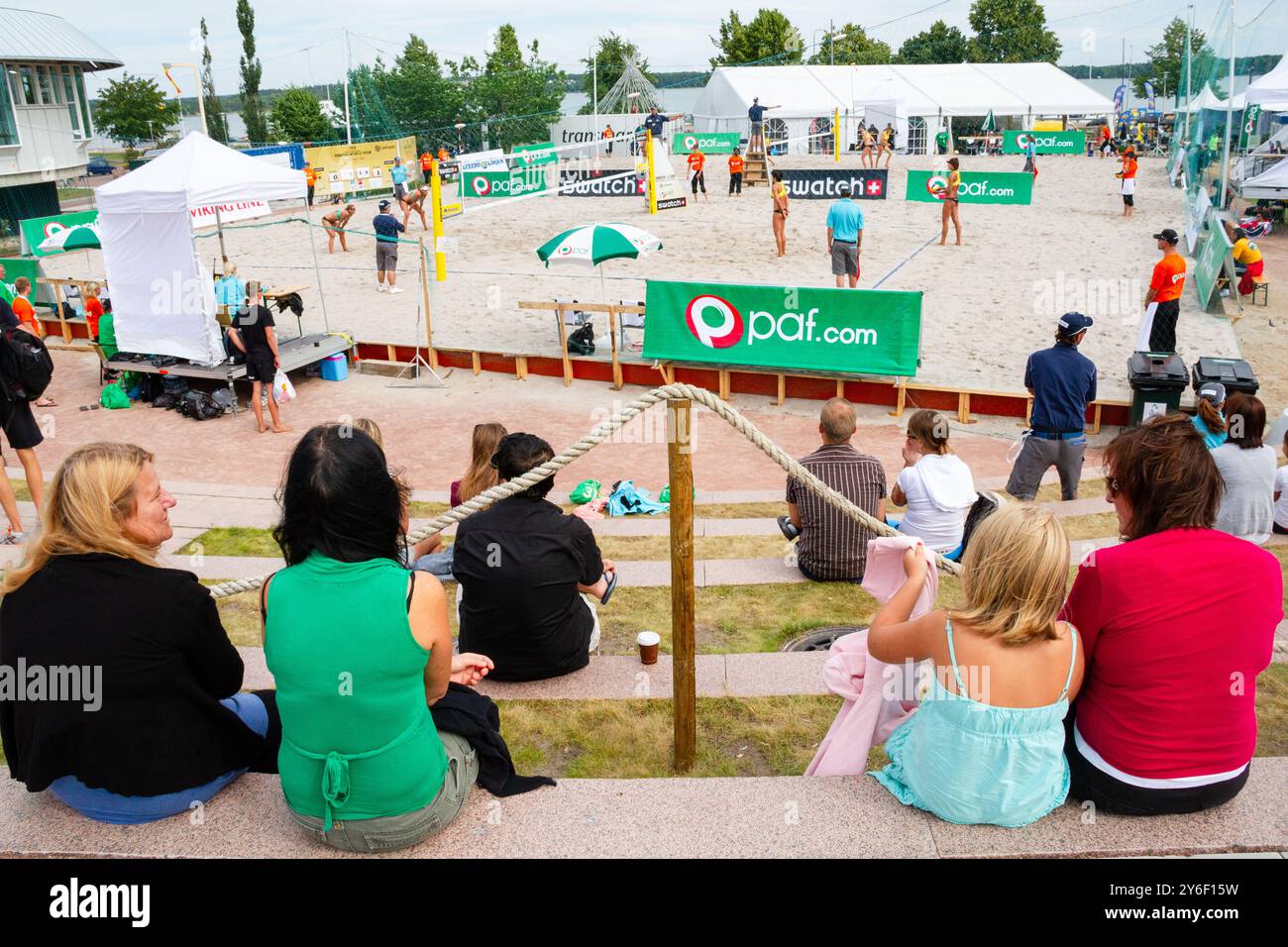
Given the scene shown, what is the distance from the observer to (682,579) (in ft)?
12.5

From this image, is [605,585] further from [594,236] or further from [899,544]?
[594,236]

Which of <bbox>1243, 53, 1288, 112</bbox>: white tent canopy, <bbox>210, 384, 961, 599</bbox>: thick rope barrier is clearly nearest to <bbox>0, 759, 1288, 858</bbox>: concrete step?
<bbox>210, 384, 961, 599</bbox>: thick rope barrier

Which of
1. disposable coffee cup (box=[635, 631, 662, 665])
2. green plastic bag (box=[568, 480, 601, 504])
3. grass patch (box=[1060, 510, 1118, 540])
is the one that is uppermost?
disposable coffee cup (box=[635, 631, 662, 665])

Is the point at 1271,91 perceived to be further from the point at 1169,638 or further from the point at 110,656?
the point at 110,656

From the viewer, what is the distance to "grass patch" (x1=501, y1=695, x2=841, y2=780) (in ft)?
13.9

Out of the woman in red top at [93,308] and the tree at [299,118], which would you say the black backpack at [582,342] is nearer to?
the woman in red top at [93,308]

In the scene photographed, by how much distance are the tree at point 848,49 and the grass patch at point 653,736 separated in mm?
83641

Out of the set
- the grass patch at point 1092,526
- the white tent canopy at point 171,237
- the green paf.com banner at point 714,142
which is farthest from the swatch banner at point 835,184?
the grass patch at point 1092,526

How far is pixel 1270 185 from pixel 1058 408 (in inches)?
847

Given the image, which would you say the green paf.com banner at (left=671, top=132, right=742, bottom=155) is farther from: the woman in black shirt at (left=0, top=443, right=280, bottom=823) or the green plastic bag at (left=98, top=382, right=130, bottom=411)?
the woman in black shirt at (left=0, top=443, right=280, bottom=823)

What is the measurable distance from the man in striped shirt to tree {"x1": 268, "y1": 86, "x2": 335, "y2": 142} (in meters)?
59.9

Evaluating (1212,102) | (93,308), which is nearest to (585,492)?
(93,308)

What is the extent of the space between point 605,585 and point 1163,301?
34.2ft

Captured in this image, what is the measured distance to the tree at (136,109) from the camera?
64.2 metres
